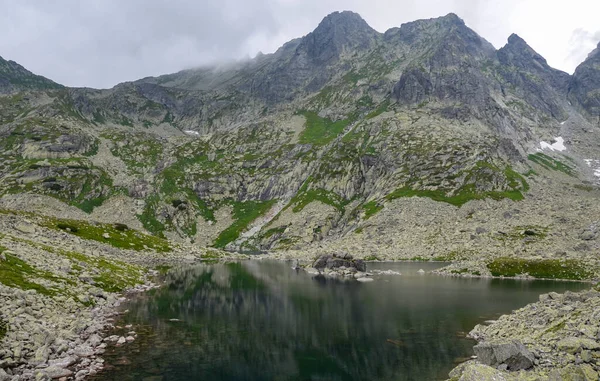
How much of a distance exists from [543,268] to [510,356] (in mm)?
69878

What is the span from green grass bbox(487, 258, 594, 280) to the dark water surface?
882 cm

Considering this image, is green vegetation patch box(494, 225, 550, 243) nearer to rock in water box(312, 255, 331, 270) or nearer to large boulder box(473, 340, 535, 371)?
rock in water box(312, 255, 331, 270)

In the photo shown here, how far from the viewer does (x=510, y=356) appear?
23531mm

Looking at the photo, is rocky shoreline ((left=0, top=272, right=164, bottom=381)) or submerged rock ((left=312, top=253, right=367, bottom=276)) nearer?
rocky shoreline ((left=0, top=272, right=164, bottom=381))

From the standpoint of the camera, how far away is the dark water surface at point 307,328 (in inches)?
1119

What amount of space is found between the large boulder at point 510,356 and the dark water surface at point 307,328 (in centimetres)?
446

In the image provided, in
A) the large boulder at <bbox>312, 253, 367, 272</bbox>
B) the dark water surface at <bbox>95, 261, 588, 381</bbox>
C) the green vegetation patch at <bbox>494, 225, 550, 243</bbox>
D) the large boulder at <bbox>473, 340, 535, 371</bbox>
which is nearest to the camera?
the large boulder at <bbox>473, 340, 535, 371</bbox>

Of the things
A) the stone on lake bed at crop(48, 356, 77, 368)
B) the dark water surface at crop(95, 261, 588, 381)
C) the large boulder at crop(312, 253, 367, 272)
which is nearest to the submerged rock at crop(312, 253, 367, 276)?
the large boulder at crop(312, 253, 367, 272)

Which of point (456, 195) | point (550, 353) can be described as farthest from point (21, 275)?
point (456, 195)

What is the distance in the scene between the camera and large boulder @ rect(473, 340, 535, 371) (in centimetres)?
2300

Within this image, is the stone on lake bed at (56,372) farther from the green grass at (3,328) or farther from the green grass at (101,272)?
the green grass at (101,272)

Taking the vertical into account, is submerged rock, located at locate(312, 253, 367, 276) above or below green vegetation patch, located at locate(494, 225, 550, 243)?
below

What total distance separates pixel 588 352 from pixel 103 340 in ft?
119

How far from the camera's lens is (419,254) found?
121188mm
